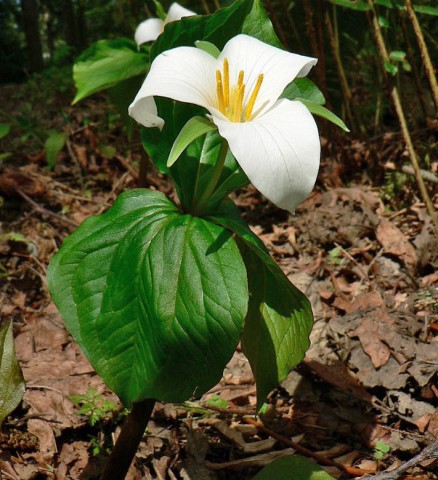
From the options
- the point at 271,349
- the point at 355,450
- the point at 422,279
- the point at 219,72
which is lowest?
the point at 355,450

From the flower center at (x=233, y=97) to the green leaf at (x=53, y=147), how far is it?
6.10 feet

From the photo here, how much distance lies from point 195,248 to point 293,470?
564mm

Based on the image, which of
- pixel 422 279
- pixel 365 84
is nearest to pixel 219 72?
pixel 422 279

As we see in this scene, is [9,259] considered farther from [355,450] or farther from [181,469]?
[355,450]

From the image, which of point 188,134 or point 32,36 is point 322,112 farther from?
point 32,36

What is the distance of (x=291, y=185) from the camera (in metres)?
0.90

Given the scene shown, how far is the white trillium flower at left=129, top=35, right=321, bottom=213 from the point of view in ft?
2.97

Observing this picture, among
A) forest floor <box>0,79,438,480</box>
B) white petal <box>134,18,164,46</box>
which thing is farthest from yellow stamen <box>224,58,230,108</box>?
white petal <box>134,18,164,46</box>

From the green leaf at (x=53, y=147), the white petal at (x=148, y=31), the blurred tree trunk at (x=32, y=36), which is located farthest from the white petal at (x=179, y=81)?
the blurred tree trunk at (x=32, y=36)

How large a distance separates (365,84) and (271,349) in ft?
7.52

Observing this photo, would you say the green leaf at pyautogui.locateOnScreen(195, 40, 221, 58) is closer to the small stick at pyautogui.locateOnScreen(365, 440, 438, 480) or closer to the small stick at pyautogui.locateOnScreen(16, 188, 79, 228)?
the small stick at pyautogui.locateOnScreen(365, 440, 438, 480)

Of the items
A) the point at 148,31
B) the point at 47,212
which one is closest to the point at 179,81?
the point at 148,31

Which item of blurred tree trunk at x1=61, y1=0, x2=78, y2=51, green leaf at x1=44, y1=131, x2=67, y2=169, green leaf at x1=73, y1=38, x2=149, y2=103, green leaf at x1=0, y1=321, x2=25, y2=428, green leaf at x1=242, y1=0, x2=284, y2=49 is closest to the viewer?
green leaf at x1=0, y1=321, x2=25, y2=428

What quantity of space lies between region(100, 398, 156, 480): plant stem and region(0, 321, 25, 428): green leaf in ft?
0.76
